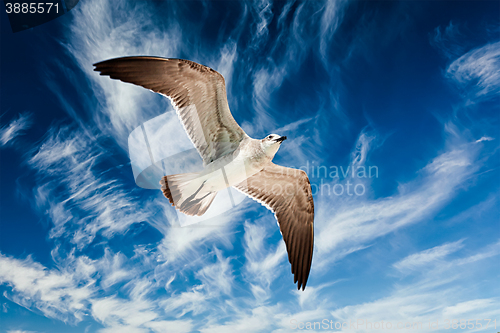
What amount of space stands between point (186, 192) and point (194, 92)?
197 cm

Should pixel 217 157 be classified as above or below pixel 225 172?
above

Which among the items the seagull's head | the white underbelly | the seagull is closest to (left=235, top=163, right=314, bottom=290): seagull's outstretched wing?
the seagull

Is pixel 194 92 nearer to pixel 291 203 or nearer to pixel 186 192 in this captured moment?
pixel 186 192

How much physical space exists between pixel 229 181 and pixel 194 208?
3.02 ft

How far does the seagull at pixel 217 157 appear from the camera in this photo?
5.27 metres

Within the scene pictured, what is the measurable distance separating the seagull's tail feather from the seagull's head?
4.78ft

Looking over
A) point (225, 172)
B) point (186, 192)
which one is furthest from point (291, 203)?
point (186, 192)

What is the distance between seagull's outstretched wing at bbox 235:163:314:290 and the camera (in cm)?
690

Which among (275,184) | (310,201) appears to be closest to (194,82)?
(275,184)

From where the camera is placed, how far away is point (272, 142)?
5.77 metres

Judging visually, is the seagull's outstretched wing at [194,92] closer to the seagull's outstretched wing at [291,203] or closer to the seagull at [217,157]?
the seagull at [217,157]

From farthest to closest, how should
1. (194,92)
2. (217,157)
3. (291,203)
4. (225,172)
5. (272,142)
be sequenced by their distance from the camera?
(291,203)
(217,157)
(225,172)
(272,142)
(194,92)

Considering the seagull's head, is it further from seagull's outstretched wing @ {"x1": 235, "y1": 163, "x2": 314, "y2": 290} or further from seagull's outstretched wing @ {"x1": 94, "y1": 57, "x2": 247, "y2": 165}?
seagull's outstretched wing @ {"x1": 235, "y1": 163, "x2": 314, "y2": 290}

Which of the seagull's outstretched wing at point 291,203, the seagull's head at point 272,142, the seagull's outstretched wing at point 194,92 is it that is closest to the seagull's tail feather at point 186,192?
the seagull's outstretched wing at point 194,92
